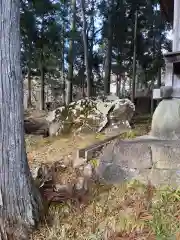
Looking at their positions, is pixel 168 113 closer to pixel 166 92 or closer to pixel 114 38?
pixel 166 92

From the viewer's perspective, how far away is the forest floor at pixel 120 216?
2.06 m

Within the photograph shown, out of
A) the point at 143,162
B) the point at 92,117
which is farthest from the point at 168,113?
the point at 92,117

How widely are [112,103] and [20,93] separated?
149 inches

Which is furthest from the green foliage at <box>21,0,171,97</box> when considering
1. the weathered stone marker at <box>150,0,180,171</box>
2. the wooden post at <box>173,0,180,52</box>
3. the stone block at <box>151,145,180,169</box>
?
the stone block at <box>151,145,180,169</box>

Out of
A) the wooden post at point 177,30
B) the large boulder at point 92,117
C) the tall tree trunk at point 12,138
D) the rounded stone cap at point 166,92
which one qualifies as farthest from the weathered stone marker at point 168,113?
the large boulder at point 92,117

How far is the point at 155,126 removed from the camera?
9.62 feet

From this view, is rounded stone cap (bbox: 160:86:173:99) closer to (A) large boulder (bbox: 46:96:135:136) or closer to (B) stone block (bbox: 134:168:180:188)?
(B) stone block (bbox: 134:168:180:188)

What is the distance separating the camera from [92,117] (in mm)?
5609

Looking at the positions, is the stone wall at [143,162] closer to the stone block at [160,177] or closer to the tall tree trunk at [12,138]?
the stone block at [160,177]

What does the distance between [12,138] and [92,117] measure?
11.8 ft

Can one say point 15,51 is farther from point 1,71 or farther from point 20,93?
point 20,93

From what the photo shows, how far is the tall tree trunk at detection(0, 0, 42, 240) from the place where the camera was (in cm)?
201

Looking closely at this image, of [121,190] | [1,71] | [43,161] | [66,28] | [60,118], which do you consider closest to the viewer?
[1,71]

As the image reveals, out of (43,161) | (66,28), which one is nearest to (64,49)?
(66,28)
